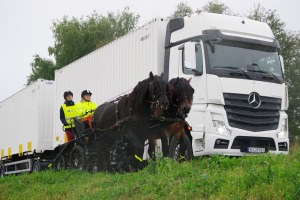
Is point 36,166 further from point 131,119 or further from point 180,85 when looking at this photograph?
point 180,85

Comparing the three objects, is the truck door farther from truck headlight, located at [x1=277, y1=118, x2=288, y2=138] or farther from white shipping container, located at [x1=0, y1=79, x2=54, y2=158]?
white shipping container, located at [x1=0, y1=79, x2=54, y2=158]

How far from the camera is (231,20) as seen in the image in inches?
464

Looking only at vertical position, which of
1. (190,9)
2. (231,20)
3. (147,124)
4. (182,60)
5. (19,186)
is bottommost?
(19,186)

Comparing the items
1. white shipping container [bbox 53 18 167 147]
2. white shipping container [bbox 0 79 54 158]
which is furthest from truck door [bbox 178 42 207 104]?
white shipping container [bbox 0 79 54 158]

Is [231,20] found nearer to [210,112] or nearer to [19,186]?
[210,112]

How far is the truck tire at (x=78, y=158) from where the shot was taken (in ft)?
41.7

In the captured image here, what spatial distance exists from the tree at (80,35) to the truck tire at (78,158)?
85.8 ft

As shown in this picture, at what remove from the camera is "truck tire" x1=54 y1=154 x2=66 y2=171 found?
14.1 metres

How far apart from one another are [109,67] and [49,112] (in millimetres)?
5196

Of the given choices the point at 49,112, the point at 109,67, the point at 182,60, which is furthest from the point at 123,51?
the point at 49,112

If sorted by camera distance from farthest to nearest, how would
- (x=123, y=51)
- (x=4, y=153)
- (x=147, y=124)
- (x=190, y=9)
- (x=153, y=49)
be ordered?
1. (x=190, y=9)
2. (x=4, y=153)
3. (x=123, y=51)
4. (x=153, y=49)
5. (x=147, y=124)

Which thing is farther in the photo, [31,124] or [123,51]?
[31,124]

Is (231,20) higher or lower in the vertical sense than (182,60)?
higher

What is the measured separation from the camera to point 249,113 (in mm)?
10852
